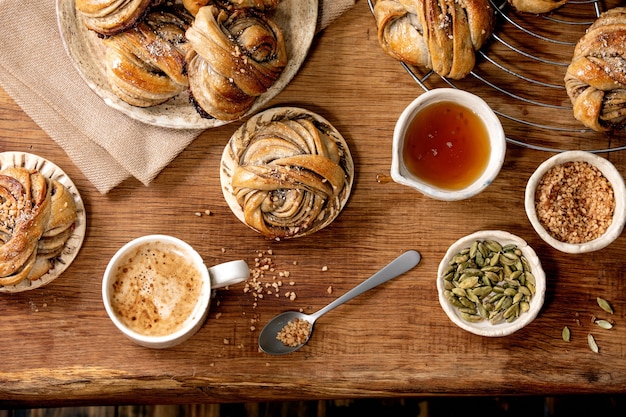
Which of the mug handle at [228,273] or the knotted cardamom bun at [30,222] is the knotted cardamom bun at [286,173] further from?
the knotted cardamom bun at [30,222]

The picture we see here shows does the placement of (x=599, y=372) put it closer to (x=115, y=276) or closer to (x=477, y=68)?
(x=477, y=68)

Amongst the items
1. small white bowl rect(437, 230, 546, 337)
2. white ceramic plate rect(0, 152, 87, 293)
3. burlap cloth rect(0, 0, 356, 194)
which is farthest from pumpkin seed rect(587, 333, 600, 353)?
white ceramic plate rect(0, 152, 87, 293)

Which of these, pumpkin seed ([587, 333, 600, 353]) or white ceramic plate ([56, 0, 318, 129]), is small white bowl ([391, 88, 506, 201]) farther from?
pumpkin seed ([587, 333, 600, 353])

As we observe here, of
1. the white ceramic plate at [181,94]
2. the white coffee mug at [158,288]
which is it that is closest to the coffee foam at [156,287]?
the white coffee mug at [158,288]

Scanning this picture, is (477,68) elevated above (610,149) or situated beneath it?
elevated above

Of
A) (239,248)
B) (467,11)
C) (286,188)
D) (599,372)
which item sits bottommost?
(599,372)

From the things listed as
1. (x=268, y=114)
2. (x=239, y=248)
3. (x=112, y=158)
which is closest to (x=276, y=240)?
(x=239, y=248)
